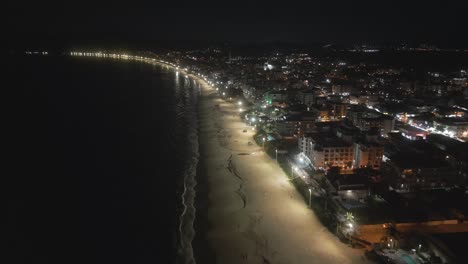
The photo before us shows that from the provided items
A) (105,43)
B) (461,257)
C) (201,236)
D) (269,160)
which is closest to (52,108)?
(269,160)

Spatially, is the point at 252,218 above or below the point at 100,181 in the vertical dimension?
above

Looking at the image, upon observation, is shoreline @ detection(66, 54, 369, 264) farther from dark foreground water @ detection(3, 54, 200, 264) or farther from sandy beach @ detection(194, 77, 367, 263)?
dark foreground water @ detection(3, 54, 200, 264)

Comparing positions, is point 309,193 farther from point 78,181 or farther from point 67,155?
point 67,155

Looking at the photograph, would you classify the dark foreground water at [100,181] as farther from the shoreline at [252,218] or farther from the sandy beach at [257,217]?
the sandy beach at [257,217]

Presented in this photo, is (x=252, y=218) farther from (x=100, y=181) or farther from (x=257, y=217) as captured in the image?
(x=100, y=181)

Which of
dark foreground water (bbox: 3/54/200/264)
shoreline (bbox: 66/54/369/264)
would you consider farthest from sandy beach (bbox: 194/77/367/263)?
dark foreground water (bbox: 3/54/200/264)

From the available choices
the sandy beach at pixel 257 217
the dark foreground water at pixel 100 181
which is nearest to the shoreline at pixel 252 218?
the sandy beach at pixel 257 217

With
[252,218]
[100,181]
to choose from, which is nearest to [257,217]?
[252,218]
